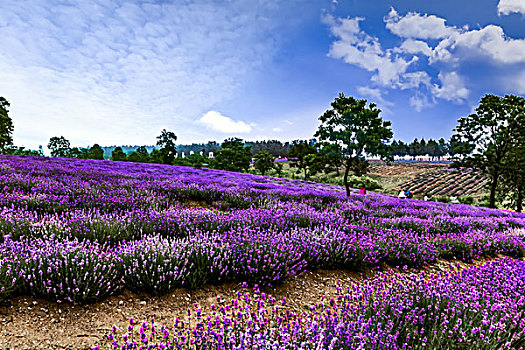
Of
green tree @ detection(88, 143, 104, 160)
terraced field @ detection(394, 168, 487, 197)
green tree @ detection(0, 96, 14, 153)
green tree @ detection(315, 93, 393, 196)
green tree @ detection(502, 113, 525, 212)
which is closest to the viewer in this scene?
green tree @ detection(315, 93, 393, 196)

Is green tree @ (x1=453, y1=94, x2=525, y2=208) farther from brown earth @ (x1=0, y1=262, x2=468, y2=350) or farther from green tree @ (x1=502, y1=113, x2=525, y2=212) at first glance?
brown earth @ (x1=0, y1=262, x2=468, y2=350)

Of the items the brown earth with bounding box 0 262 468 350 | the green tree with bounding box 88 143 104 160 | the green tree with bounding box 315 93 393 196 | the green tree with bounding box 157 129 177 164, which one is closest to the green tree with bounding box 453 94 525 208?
the green tree with bounding box 315 93 393 196

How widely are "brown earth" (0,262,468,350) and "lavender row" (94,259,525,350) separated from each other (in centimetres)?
13

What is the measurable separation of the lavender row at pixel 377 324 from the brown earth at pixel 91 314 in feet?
0.41

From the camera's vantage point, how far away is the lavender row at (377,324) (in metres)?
1.53

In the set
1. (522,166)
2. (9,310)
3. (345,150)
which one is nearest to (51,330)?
(9,310)

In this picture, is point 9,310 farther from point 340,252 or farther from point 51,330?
point 340,252

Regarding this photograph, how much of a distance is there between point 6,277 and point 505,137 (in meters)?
24.4

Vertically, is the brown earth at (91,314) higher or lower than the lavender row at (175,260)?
lower

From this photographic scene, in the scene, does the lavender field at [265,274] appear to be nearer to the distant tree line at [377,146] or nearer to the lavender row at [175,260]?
the lavender row at [175,260]

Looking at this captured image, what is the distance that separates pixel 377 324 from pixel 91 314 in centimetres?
205

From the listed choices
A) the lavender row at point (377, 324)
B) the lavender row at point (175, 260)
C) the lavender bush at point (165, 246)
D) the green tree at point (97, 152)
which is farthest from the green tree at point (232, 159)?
the lavender row at point (377, 324)

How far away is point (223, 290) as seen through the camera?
2.58 meters

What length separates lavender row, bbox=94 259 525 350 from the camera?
5.01 ft
